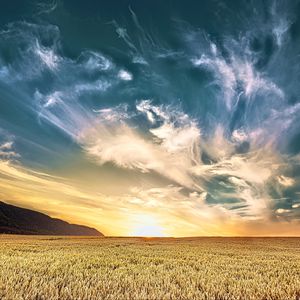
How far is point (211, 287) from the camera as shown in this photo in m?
6.48

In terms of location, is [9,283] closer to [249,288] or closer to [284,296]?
[249,288]

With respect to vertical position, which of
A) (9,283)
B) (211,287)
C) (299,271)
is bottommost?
(9,283)

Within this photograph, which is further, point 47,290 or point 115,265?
point 115,265

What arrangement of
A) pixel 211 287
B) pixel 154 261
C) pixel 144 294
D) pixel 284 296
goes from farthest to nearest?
pixel 154 261 < pixel 211 287 < pixel 284 296 < pixel 144 294

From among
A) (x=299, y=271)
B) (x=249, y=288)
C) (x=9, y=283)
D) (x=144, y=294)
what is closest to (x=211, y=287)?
(x=249, y=288)

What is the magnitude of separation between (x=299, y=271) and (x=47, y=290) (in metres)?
9.45

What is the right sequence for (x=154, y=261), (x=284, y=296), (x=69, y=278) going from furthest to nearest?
(x=154, y=261)
(x=69, y=278)
(x=284, y=296)

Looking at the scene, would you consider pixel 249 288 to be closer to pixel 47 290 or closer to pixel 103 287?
pixel 103 287

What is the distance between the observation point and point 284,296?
5.91 metres

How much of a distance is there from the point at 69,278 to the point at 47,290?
1561 mm

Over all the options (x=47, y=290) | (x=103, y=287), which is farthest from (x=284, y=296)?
(x=47, y=290)

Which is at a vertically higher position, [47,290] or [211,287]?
[211,287]

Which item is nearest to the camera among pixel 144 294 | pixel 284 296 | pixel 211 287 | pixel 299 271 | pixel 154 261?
pixel 144 294

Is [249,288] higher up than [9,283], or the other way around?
[249,288]
